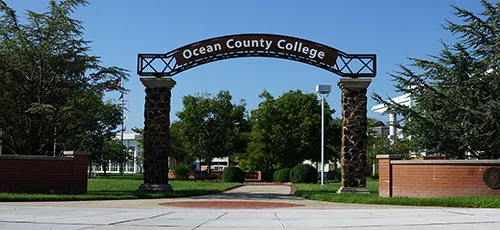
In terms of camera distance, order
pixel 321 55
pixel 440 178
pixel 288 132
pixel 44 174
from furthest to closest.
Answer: pixel 288 132
pixel 321 55
pixel 44 174
pixel 440 178

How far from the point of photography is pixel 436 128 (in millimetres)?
22969

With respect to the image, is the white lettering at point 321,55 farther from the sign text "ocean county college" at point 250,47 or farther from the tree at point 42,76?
the tree at point 42,76

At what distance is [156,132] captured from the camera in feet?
76.3

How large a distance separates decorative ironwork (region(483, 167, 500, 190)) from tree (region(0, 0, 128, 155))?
14504 mm

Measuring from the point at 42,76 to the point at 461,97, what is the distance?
17.0 meters

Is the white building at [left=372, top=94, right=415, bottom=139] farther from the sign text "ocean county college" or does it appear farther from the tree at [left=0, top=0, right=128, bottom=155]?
the tree at [left=0, top=0, right=128, bottom=155]

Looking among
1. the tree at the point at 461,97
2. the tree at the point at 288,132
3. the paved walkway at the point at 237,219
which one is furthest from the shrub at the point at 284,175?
the paved walkway at the point at 237,219

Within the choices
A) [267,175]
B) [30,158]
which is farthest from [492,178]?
[267,175]

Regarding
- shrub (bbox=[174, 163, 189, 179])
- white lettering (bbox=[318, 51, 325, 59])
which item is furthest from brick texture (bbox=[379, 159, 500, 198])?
shrub (bbox=[174, 163, 189, 179])

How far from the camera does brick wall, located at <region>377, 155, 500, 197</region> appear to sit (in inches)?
724

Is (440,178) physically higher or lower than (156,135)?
lower

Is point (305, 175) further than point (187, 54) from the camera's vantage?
Yes

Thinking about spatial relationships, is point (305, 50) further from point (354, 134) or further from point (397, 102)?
point (397, 102)

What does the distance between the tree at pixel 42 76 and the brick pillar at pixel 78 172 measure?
92.1 inches
